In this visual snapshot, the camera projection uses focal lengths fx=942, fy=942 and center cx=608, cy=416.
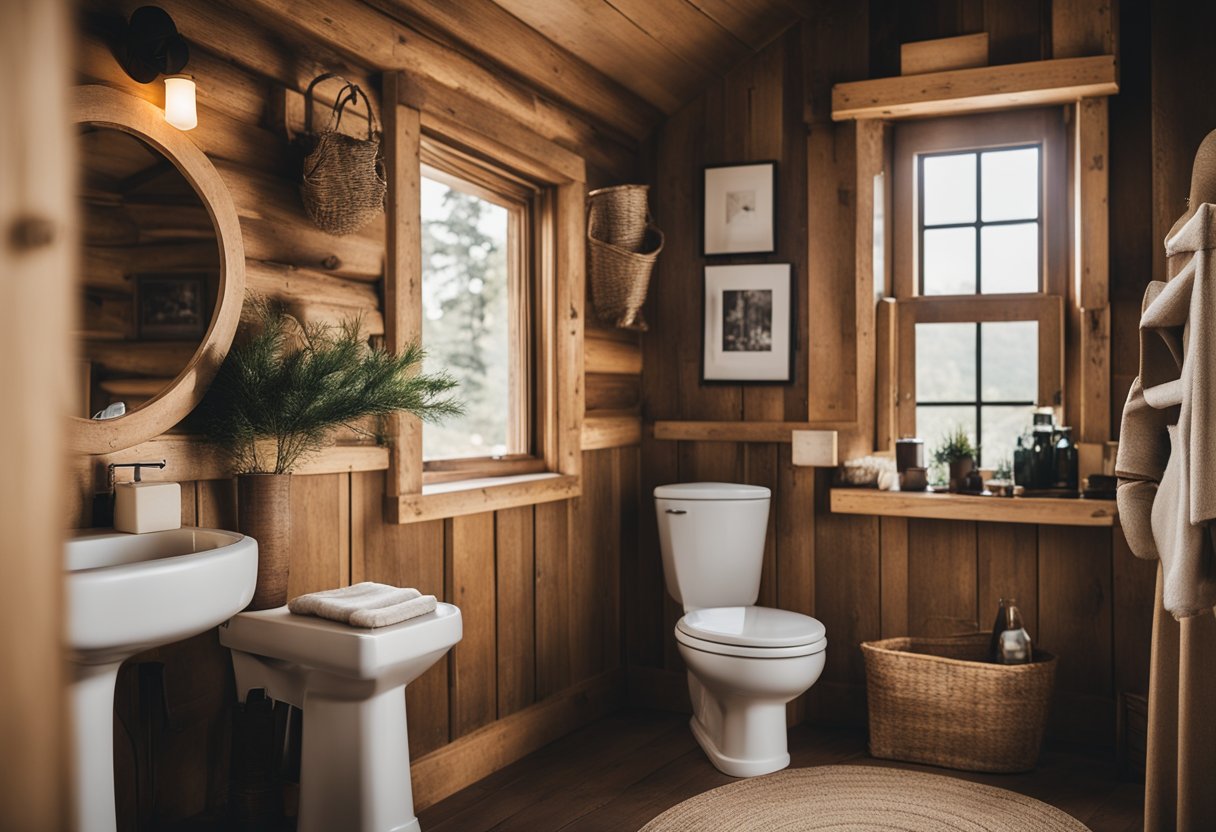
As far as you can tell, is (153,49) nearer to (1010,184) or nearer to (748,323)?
(748,323)

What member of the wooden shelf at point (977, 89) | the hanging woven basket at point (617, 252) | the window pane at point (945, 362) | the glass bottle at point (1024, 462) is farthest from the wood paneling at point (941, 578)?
the wooden shelf at point (977, 89)

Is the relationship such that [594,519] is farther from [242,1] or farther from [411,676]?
[242,1]

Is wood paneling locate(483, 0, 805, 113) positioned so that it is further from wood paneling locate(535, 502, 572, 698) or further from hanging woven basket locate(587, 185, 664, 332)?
wood paneling locate(535, 502, 572, 698)

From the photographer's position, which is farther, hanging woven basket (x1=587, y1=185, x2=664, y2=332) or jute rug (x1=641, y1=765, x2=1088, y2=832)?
hanging woven basket (x1=587, y1=185, x2=664, y2=332)

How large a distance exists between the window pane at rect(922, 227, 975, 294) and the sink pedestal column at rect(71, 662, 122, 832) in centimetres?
298

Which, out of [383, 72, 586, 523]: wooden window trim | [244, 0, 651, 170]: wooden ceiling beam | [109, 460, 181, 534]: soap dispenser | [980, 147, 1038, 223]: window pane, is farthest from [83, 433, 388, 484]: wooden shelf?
[980, 147, 1038, 223]: window pane

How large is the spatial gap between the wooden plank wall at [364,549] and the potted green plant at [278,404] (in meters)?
0.09

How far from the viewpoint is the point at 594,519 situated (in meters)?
3.58

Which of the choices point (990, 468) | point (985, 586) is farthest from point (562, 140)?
point (985, 586)

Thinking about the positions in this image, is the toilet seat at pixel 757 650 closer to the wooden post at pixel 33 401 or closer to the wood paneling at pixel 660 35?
the wood paneling at pixel 660 35

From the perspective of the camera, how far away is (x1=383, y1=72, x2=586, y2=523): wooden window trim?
255 cm

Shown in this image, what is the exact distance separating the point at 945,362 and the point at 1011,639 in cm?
103

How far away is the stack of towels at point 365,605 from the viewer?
6.66 ft

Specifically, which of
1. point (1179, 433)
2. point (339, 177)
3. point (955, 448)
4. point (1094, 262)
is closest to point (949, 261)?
point (1094, 262)
